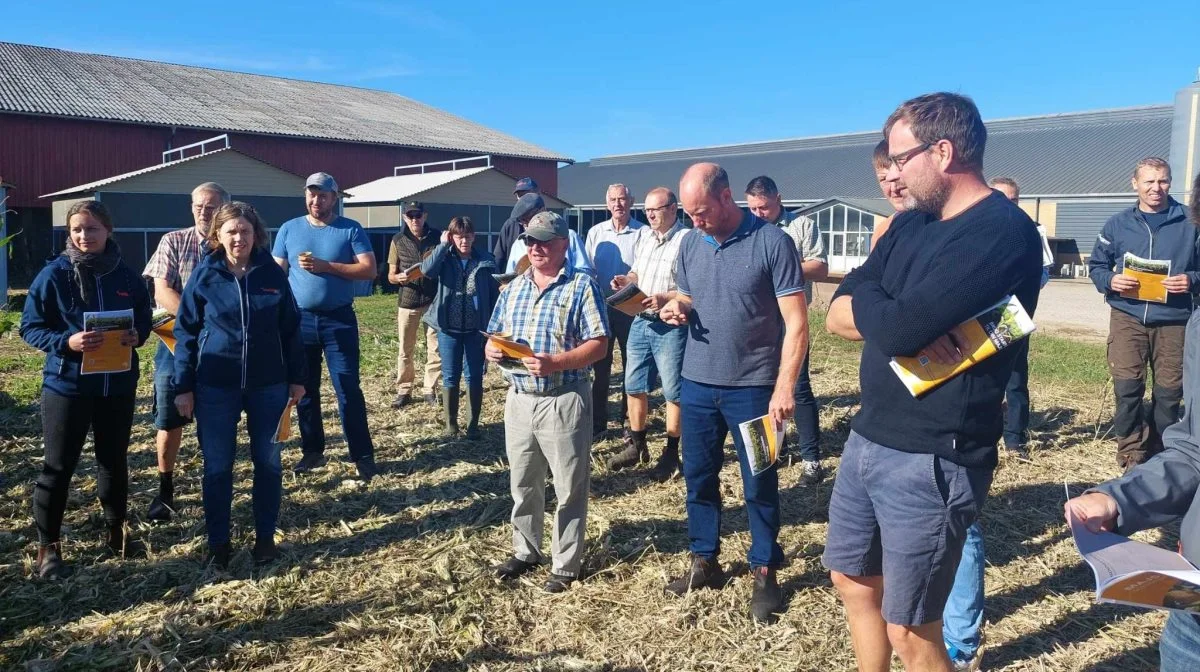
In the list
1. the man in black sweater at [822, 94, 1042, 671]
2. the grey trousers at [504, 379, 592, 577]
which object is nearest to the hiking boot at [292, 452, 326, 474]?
the grey trousers at [504, 379, 592, 577]

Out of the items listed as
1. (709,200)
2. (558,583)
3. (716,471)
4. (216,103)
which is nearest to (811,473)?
(716,471)

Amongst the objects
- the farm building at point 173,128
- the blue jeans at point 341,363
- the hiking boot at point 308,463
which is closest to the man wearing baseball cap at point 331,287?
the blue jeans at point 341,363

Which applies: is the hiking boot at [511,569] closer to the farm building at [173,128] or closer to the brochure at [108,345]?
the brochure at [108,345]

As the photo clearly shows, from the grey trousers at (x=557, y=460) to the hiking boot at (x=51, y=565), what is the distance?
2.34 metres

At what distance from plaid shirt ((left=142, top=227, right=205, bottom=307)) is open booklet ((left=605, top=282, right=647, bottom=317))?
100 inches

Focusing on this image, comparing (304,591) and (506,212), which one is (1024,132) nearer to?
(506,212)

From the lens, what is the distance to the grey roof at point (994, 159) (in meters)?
39.8

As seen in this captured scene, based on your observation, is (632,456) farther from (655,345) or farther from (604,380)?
(604,380)

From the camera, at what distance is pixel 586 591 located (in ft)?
14.1

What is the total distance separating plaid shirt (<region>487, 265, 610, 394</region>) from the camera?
13.7ft

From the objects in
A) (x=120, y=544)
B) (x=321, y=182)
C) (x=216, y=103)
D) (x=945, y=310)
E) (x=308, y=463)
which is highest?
(x=216, y=103)

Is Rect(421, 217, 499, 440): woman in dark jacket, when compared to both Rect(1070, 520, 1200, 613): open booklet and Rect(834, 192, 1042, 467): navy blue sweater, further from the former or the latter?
Rect(1070, 520, 1200, 613): open booklet

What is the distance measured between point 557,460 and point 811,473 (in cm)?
258

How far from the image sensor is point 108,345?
4.32 m
